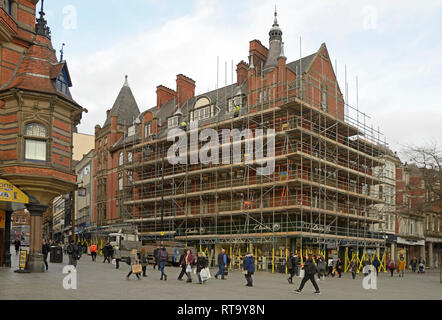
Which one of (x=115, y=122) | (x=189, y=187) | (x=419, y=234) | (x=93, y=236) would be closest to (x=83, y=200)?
(x=93, y=236)

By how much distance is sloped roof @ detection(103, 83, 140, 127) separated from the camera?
57.3 meters

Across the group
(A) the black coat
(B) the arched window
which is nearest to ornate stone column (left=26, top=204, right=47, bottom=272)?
(B) the arched window

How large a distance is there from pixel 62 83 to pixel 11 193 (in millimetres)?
5828

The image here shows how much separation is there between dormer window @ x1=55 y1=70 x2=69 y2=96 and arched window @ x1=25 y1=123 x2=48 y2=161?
2.20 m

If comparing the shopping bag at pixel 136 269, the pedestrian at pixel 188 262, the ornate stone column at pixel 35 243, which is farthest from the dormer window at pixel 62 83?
the pedestrian at pixel 188 262

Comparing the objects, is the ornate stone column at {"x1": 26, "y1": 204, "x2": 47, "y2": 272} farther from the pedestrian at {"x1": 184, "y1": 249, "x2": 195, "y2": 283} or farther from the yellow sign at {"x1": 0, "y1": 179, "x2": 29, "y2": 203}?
the pedestrian at {"x1": 184, "y1": 249, "x2": 195, "y2": 283}

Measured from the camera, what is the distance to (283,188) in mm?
35281

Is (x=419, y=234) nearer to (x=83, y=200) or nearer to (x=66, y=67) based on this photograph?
(x=83, y=200)

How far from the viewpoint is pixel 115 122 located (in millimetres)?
56219

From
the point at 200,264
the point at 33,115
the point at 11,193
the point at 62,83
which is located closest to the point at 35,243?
the point at 11,193

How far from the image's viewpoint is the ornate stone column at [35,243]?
69.1ft

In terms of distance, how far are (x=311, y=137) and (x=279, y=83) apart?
5.12 m

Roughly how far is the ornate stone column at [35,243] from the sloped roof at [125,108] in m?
36.0
